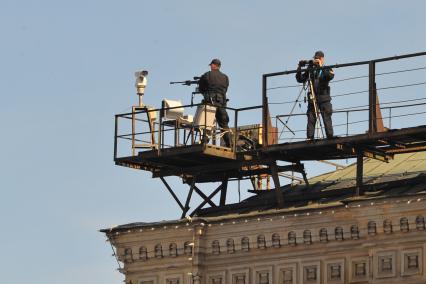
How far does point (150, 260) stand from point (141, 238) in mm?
605

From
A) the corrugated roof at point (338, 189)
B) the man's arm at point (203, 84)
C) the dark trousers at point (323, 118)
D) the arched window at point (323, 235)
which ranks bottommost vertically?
the arched window at point (323, 235)

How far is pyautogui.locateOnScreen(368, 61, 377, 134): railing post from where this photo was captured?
43938mm

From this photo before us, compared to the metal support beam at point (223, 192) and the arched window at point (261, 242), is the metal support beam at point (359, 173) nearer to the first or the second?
the arched window at point (261, 242)

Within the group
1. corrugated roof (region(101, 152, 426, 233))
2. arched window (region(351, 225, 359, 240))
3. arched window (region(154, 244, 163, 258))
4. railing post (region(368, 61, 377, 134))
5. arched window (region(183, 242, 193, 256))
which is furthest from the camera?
arched window (region(154, 244, 163, 258))

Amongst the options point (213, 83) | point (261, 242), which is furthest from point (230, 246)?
point (213, 83)

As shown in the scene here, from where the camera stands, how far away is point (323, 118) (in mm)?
44938

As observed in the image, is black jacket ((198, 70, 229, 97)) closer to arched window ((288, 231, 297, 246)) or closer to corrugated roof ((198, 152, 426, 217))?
corrugated roof ((198, 152, 426, 217))

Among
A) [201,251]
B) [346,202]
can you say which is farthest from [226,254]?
[346,202]

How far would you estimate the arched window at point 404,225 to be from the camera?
4250 cm

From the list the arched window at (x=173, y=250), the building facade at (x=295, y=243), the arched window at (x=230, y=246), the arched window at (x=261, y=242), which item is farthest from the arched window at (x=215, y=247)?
the arched window at (x=261, y=242)

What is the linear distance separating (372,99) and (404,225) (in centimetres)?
328

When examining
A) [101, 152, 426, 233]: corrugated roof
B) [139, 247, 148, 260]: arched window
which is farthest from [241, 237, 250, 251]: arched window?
[139, 247, 148, 260]: arched window

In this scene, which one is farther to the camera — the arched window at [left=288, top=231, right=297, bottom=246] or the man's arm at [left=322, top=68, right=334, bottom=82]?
the man's arm at [left=322, top=68, right=334, bottom=82]

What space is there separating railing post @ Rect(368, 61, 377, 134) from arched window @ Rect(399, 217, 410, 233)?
240cm
